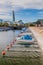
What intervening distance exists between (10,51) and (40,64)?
8.99ft

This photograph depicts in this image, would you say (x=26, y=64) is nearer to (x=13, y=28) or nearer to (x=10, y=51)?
Result: (x=10, y=51)

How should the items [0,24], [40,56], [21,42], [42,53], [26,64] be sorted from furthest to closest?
1. [0,24]
2. [21,42]
3. [42,53]
4. [40,56]
5. [26,64]

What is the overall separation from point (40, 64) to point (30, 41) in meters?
5.23

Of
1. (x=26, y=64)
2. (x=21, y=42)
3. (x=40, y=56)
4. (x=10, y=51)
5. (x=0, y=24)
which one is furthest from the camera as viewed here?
(x=0, y=24)

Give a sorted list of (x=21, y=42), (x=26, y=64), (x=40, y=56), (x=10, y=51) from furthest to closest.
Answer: (x=21, y=42) < (x=10, y=51) < (x=40, y=56) < (x=26, y=64)

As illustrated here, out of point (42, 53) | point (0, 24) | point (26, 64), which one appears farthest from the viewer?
point (0, 24)

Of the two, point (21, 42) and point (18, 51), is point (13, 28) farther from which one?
point (18, 51)

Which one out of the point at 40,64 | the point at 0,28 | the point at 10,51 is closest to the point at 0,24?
the point at 0,28

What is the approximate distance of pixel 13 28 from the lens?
34625mm

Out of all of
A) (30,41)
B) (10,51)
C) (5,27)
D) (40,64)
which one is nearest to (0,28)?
(5,27)

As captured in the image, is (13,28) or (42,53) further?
(13,28)

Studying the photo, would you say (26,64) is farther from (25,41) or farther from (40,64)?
(25,41)

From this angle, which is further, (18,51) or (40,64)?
(18,51)

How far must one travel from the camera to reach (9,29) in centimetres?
3425
